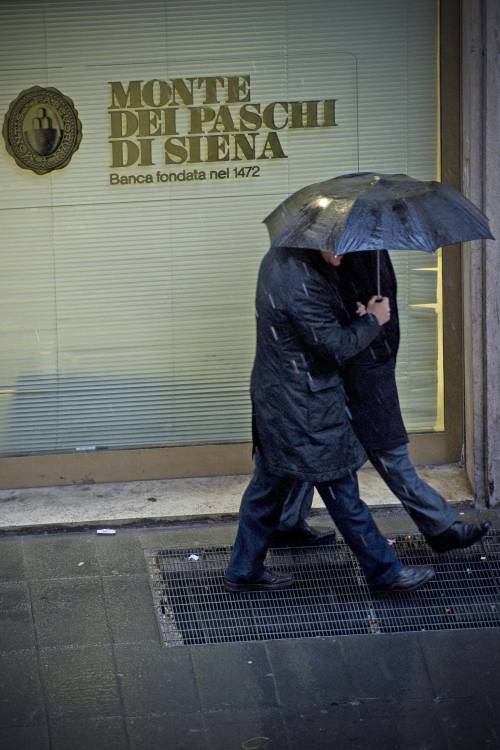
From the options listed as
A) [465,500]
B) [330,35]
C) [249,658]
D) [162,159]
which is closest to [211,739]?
[249,658]

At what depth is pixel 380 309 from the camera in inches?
239

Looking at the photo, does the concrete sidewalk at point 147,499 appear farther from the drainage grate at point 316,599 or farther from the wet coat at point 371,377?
the wet coat at point 371,377

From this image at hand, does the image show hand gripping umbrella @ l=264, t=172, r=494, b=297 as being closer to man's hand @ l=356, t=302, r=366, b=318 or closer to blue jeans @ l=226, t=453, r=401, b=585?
man's hand @ l=356, t=302, r=366, b=318

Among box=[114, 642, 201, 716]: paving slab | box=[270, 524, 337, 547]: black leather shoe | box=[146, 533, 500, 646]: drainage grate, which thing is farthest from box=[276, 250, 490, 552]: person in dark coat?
box=[114, 642, 201, 716]: paving slab

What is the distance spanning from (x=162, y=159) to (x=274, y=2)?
1.10 m

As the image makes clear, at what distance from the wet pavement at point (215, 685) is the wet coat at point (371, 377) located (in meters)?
1.01

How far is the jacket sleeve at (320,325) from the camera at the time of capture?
5906 mm

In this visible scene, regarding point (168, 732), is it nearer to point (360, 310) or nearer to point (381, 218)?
point (360, 310)

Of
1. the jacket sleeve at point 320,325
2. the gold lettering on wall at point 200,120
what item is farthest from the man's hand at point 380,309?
the gold lettering on wall at point 200,120

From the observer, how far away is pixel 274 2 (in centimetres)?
769

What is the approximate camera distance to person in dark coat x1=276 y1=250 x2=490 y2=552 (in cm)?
636

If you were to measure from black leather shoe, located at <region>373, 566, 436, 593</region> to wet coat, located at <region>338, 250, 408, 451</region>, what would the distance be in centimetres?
61

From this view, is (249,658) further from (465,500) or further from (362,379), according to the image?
(465,500)

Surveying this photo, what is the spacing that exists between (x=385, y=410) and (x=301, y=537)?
2.95ft
